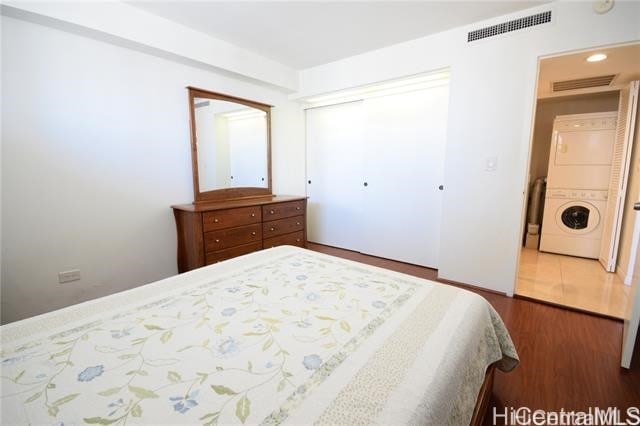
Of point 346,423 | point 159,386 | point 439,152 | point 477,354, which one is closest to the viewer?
point 346,423

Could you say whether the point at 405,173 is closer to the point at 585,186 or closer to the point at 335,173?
the point at 335,173

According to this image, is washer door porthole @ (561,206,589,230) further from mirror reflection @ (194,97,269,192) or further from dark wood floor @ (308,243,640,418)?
mirror reflection @ (194,97,269,192)

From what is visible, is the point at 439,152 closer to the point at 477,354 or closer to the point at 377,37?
the point at 377,37

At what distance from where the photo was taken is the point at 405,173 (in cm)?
335

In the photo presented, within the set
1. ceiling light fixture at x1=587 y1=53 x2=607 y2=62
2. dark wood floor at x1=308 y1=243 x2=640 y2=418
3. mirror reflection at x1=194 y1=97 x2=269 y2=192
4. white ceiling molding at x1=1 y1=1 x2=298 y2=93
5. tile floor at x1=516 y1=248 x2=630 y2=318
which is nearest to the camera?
dark wood floor at x1=308 y1=243 x2=640 y2=418

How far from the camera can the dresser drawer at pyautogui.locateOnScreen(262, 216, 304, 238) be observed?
3086 mm

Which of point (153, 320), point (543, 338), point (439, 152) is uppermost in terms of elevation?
point (439, 152)

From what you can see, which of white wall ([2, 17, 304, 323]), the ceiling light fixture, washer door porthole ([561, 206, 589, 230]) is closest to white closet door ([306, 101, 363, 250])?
white wall ([2, 17, 304, 323])

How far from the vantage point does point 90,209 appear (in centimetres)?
226

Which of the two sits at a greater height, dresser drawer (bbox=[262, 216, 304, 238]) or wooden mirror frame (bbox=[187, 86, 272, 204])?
wooden mirror frame (bbox=[187, 86, 272, 204])

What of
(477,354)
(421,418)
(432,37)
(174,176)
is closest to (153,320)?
(421,418)

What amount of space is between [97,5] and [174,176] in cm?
137

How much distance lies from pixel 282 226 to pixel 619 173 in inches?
149

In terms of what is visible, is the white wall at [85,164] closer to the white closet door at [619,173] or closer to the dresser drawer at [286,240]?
the dresser drawer at [286,240]
